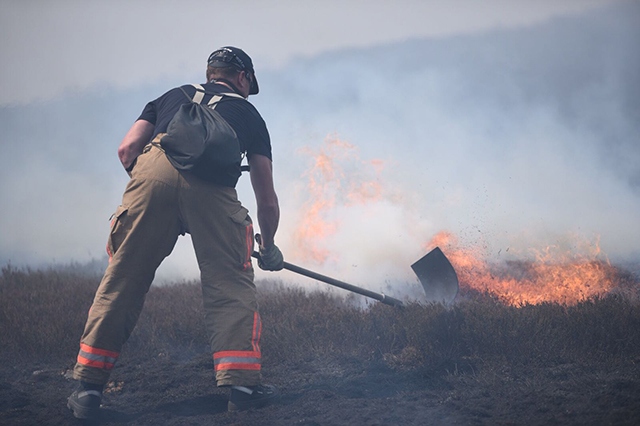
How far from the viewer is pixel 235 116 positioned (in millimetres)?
3445

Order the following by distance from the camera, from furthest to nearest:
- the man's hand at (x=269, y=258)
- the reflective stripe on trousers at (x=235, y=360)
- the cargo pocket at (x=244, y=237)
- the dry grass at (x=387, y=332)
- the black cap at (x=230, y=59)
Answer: the dry grass at (x=387, y=332) < the man's hand at (x=269, y=258) < the black cap at (x=230, y=59) < the cargo pocket at (x=244, y=237) < the reflective stripe on trousers at (x=235, y=360)

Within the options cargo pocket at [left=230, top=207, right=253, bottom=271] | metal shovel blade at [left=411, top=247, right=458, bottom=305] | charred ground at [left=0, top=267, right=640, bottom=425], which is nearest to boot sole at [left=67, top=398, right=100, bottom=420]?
charred ground at [left=0, top=267, right=640, bottom=425]

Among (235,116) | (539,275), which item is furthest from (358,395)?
(539,275)

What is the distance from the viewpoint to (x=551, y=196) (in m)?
8.19

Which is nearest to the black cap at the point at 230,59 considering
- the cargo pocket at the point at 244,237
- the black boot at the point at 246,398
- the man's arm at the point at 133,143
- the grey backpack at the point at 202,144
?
the grey backpack at the point at 202,144

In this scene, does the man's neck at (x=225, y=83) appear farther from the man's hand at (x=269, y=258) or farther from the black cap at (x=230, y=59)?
the man's hand at (x=269, y=258)

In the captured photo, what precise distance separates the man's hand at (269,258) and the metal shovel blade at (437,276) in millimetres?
2116

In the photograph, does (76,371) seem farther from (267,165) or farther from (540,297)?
(540,297)

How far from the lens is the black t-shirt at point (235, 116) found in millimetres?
3443

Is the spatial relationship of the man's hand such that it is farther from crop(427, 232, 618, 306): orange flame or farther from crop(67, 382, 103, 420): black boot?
crop(427, 232, 618, 306): orange flame

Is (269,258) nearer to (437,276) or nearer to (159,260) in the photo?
(159,260)

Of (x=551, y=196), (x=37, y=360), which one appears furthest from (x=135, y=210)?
(x=551, y=196)

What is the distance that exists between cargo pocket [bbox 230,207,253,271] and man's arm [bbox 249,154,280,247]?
0.15m

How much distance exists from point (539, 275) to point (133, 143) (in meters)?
4.33
